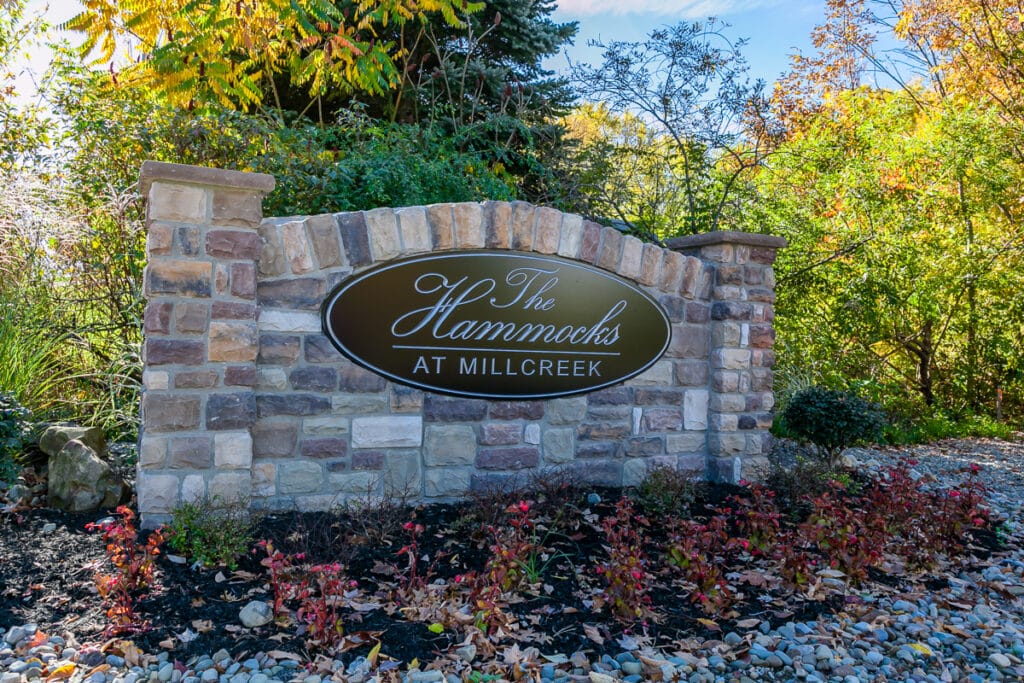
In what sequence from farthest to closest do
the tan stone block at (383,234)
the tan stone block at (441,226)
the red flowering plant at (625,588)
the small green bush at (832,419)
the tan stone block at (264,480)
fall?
the small green bush at (832,419)
the tan stone block at (441,226)
the tan stone block at (383,234)
the tan stone block at (264,480)
the red flowering plant at (625,588)

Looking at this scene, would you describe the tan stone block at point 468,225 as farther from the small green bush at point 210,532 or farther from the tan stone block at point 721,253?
the small green bush at point 210,532

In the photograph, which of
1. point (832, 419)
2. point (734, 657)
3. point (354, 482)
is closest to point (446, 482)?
point (354, 482)

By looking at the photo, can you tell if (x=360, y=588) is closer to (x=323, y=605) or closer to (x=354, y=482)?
(x=323, y=605)

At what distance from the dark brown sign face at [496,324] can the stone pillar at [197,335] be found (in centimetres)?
51

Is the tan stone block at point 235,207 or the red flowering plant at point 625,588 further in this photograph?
the tan stone block at point 235,207

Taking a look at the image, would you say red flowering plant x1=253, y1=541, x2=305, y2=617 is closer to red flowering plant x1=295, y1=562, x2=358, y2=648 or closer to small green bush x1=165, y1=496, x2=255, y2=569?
red flowering plant x1=295, y1=562, x2=358, y2=648

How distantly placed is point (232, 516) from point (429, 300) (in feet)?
4.90

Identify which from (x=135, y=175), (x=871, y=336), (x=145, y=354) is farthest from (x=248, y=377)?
(x=871, y=336)

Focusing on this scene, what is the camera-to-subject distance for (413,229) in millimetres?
4164

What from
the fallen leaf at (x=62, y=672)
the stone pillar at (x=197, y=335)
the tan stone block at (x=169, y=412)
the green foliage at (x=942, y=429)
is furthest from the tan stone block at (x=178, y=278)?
the green foliage at (x=942, y=429)

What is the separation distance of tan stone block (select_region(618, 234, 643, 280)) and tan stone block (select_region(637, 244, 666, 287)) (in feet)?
0.10

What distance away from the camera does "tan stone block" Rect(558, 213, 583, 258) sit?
15.1ft

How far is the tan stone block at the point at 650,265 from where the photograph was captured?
16.0 feet

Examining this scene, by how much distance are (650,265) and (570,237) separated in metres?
0.61
